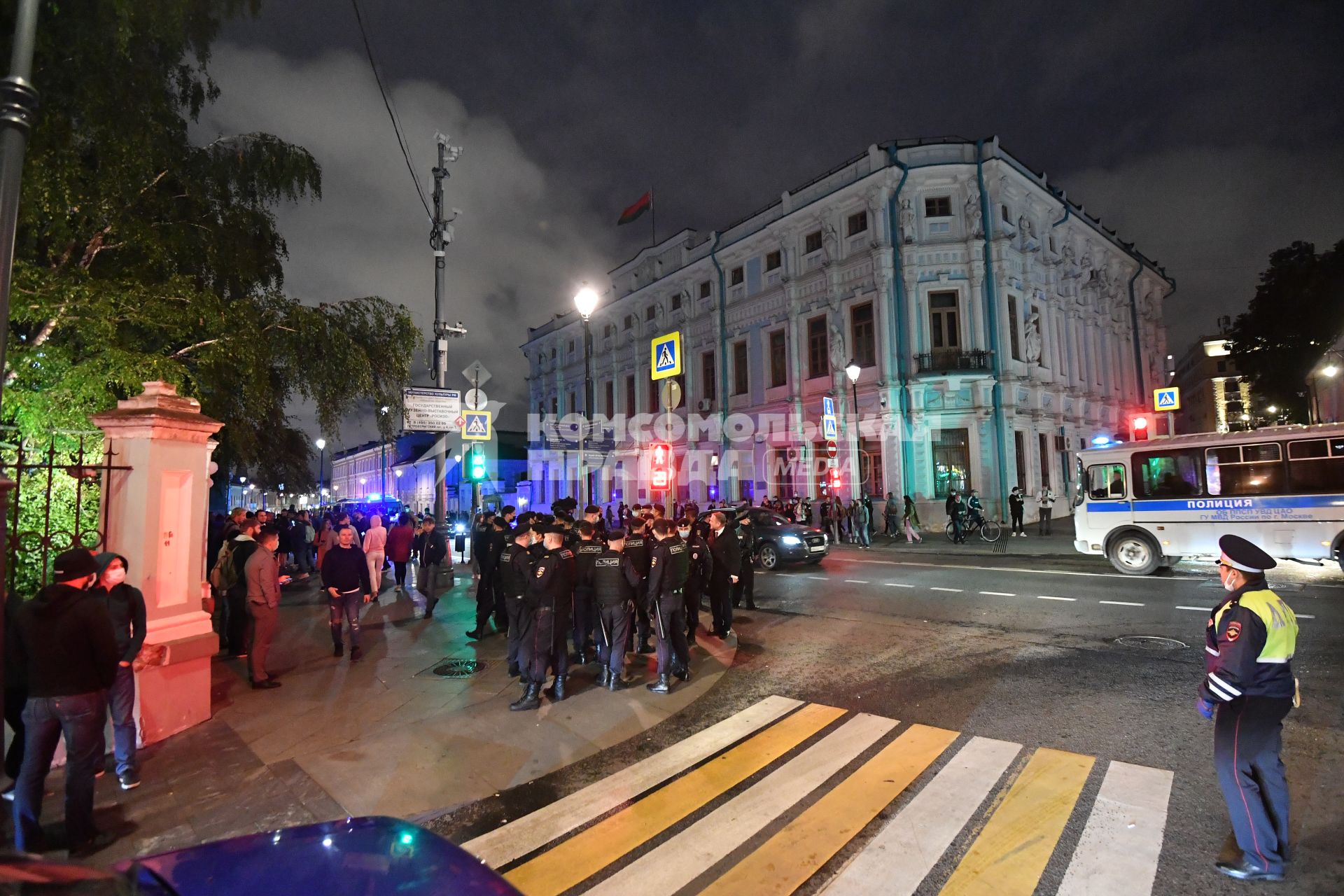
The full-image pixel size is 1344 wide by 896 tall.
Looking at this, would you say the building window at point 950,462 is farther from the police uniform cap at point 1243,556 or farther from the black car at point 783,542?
the police uniform cap at point 1243,556

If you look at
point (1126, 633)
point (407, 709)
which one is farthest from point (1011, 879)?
point (1126, 633)

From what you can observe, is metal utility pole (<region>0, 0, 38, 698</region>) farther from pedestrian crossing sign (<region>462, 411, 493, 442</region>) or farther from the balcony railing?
the balcony railing

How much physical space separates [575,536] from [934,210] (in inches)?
958

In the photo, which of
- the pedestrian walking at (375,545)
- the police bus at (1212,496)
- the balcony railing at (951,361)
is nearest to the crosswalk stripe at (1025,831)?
the police bus at (1212,496)

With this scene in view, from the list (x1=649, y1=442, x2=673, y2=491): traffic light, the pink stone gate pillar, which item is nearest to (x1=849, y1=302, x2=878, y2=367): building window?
(x1=649, y1=442, x2=673, y2=491): traffic light

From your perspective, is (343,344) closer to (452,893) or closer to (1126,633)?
(452,893)

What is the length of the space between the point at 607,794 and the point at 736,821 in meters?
1.00

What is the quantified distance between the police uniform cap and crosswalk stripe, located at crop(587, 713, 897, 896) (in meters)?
2.94

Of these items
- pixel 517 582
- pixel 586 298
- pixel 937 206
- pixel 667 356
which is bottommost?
pixel 517 582

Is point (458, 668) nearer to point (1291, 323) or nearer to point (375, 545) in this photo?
point (375, 545)

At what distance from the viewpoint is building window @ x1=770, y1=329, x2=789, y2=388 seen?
31.4 m

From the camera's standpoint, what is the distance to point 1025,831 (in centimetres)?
402

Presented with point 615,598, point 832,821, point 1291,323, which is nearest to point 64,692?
point 615,598

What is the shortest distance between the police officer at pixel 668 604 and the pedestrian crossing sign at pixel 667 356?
5.31 m
